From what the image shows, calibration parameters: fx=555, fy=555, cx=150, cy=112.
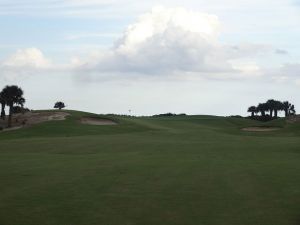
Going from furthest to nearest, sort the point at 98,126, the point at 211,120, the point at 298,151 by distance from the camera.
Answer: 1. the point at 211,120
2. the point at 98,126
3. the point at 298,151

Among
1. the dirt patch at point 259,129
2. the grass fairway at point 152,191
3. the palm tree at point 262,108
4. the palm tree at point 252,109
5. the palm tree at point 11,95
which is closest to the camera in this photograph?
the grass fairway at point 152,191

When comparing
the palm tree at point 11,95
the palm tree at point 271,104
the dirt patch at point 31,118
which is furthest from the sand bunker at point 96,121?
the palm tree at point 271,104

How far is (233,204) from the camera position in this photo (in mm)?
16688

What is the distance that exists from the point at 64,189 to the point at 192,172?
6570mm

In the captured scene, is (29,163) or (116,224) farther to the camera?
(29,163)

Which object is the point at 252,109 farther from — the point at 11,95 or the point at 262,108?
the point at 11,95

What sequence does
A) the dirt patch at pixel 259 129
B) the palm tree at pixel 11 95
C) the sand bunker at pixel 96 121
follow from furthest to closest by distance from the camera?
1. the sand bunker at pixel 96 121
2. the palm tree at pixel 11 95
3. the dirt patch at pixel 259 129

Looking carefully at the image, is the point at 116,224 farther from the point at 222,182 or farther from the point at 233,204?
the point at 222,182

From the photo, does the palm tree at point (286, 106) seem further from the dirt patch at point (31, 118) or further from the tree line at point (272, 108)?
the dirt patch at point (31, 118)

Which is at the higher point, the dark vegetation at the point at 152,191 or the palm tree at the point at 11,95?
the palm tree at the point at 11,95

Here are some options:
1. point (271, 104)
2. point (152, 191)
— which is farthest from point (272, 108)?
point (152, 191)

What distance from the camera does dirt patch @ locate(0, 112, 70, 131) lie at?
74125 millimetres

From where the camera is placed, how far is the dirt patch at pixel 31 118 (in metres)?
74.1

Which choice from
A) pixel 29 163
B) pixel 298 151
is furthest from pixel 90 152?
pixel 298 151
